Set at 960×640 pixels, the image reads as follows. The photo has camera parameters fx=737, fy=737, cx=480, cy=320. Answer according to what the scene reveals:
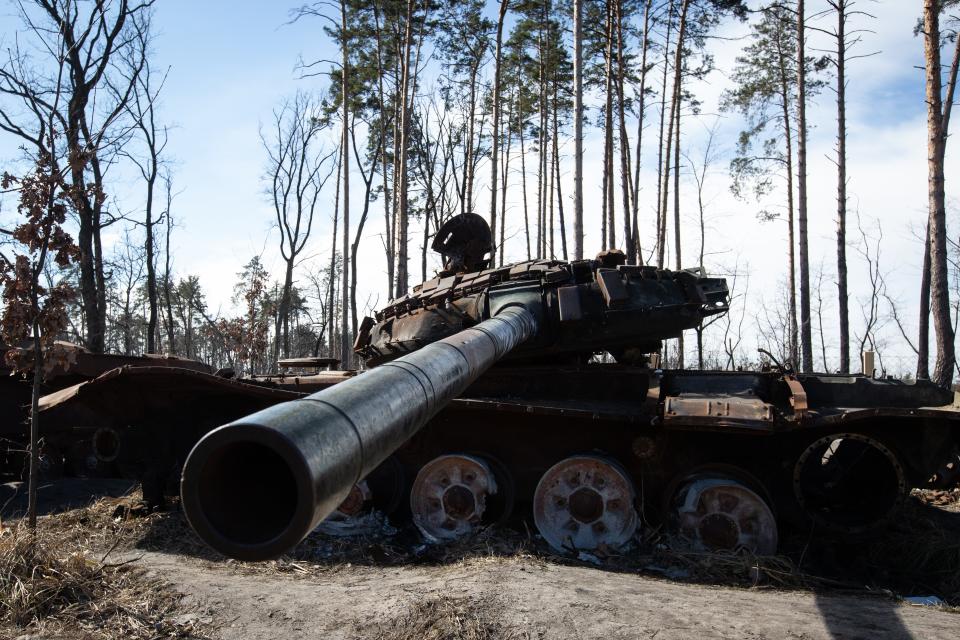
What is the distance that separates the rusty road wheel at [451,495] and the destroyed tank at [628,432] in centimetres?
1

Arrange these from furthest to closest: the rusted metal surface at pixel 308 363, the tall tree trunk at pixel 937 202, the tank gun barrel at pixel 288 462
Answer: the tall tree trunk at pixel 937 202
the rusted metal surface at pixel 308 363
the tank gun barrel at pixel 288 462

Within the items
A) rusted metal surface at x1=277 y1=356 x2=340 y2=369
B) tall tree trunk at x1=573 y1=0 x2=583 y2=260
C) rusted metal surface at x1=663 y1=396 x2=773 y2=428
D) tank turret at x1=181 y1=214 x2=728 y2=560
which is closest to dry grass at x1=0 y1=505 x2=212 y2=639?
tank turret at x1=181 y1=214 x2=728 y2=560

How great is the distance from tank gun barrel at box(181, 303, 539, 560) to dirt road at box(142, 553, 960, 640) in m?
2.73

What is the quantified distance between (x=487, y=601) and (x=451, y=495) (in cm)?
249

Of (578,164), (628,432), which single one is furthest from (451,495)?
(578,164)

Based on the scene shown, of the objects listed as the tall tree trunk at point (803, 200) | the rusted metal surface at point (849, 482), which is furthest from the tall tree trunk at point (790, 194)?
the rusted metal surface at point (849, 482)

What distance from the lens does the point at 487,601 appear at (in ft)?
15.8

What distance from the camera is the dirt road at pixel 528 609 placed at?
4.48 metres

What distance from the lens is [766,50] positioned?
25281 mm

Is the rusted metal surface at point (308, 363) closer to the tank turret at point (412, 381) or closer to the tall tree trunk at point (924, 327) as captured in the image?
the tank turret at point (412, 381)

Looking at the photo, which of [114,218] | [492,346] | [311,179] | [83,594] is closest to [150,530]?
[83,594]

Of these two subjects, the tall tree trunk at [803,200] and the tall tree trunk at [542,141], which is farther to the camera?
the tall tree trunk at [542,141]

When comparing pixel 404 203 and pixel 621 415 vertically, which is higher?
pixel 404 203

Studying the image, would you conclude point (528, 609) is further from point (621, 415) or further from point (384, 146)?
point (384, 146)
